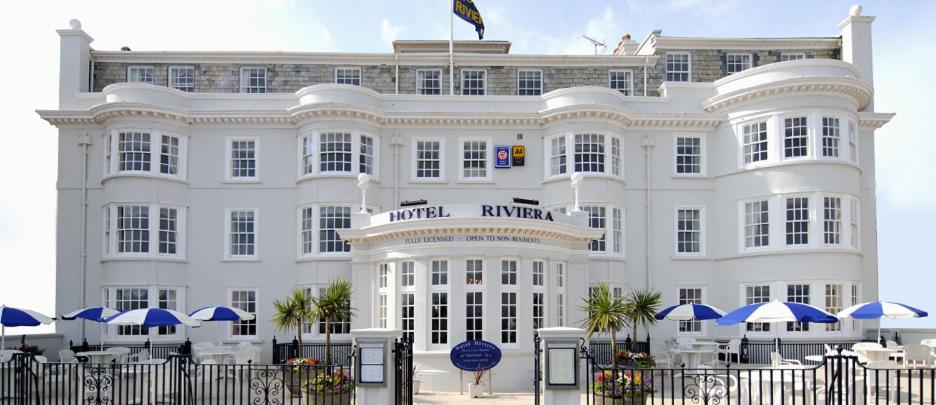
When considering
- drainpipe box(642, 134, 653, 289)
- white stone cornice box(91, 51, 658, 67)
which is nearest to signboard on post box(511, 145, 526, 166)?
drainpipe box(642, 134, 653, 289)

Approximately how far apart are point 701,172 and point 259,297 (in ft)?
53.6

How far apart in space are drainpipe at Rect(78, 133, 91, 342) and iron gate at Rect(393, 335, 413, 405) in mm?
17960

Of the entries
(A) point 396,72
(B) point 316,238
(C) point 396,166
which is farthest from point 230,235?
(A) point 396,72

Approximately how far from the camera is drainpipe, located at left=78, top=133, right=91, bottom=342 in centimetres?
3091

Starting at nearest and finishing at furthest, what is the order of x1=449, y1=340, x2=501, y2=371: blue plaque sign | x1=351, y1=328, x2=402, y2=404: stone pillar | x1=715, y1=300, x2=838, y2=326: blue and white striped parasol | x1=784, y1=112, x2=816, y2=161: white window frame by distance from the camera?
1. x1=351, y1=328, x2=402, y2=404: stone pillar
2. x1=449, y1=340, x2=501, y2=371: blue plaque sign
3. x1=715, y1=300, x2=838, y2=326: blue and white striped parasol
4. x1=784, y1=112, x2=816, y2=161: white window frame

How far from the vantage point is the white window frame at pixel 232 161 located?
3166 centimetres

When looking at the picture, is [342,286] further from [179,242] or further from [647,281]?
[647,281]

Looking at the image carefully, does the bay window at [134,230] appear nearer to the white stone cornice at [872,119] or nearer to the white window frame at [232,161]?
the white window frame at [232,161]

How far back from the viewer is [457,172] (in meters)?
31.8

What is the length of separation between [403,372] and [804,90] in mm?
19044

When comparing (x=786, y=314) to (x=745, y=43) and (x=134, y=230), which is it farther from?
(x=134, y=230)

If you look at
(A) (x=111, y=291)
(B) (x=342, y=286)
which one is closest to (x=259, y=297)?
(A) (x=111, y=291)

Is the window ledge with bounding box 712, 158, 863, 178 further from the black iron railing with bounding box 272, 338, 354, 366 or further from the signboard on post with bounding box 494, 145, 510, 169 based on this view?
the black iron railing with bounding box 272, 338, 354, 366

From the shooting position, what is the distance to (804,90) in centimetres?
2977
